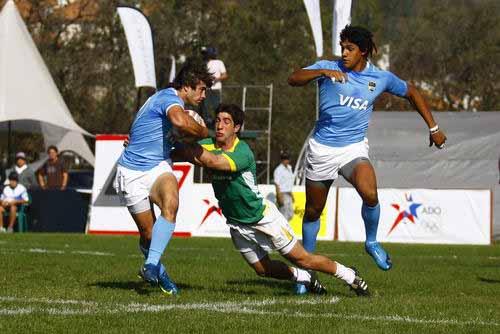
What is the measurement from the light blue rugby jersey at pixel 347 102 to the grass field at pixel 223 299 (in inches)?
57.2

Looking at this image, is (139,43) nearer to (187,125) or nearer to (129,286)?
(129,286)

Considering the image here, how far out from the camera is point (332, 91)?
11.1 metres

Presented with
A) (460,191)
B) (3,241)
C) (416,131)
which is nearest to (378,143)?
(416,131)

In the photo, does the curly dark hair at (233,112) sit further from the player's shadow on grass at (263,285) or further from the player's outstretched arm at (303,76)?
the player's shadow on grass at (263,285)

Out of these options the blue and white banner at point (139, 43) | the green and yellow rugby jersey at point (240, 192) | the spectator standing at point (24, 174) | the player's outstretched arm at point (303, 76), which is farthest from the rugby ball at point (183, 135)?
the blue and white banner at point (139, 43)

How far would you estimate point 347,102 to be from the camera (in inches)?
438

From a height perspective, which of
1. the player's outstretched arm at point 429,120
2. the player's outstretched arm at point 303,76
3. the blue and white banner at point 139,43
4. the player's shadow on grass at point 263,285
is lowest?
the blue and white banner at point 139,43

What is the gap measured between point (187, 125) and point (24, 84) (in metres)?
21.6

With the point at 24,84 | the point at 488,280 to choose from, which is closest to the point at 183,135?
the point at 488,280

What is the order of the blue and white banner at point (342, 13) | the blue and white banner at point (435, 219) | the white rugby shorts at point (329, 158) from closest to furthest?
the white rugby shorts at point (329, 158) < the blue and white banner at point (342, 13) < the blue and white banner at point (435, 219)

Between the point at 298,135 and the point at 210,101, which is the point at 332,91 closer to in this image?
the point at 210,101

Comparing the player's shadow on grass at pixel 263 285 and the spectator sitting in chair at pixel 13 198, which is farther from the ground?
the player's shadow on grass at pixel 263 285

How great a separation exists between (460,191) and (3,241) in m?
9.78

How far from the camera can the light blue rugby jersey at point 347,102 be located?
1111 cm
